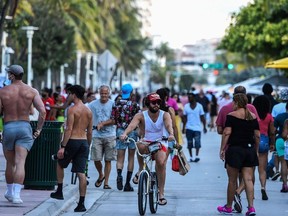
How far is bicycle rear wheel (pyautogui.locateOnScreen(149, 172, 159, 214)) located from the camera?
1384 centimetres

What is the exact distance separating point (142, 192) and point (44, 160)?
104 inches

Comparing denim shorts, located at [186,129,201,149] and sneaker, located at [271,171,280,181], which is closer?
sneaker, located at [271,171,280,181]

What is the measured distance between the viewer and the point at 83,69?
93500 millimetres

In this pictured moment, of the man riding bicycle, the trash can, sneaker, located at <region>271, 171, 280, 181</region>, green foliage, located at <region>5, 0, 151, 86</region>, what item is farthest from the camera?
green foliage, located at <region>5, 0, 151, 86</region>

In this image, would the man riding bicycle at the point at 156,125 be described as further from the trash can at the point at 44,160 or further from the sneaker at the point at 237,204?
the trash can at the point at 44,160

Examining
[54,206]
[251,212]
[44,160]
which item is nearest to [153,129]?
[54,206]

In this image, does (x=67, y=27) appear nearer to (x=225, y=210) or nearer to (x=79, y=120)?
(x=79, y=120)

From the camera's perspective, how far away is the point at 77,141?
553 inches

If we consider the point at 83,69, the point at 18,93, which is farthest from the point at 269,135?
the point at 83,69

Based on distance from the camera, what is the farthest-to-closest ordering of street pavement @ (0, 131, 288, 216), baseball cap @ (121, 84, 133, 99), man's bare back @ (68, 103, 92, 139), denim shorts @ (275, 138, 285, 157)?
1. baseball cap @ (121, 84, 133, 99)
2. denim shorts @ (275, 138, 285, 157)
3. man's bare back @ (68, 103, 92, 139)
4. street pavement @ (0, 131, 288, 216)

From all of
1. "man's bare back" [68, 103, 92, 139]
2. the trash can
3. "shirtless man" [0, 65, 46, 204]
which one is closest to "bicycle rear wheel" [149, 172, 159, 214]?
"man's bare back" [68, 103, 92, 139]

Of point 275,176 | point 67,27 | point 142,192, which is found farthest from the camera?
point 67,27

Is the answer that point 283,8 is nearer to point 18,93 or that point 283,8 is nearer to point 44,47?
point 44,47

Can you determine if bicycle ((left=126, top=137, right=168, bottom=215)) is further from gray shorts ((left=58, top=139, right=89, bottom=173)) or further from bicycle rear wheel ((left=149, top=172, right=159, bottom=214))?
gray shorts ((left=58, top=139, right=89, bottom=173))
